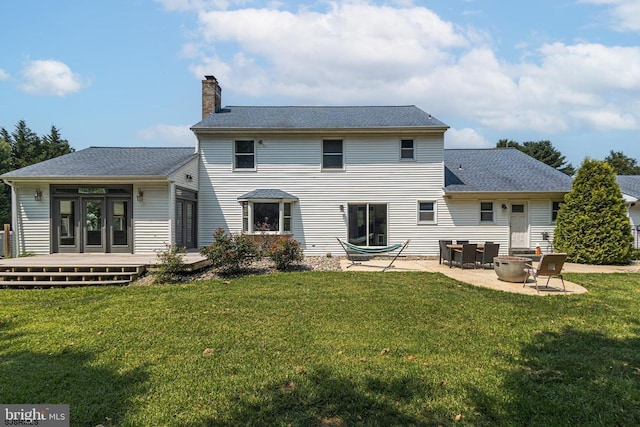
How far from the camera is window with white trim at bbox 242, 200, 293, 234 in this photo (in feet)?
49.2

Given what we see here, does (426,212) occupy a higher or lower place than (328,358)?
higher

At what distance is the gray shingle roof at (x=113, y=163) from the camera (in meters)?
13.1

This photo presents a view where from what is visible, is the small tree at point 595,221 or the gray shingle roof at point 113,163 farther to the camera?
the gray shingle roof at point 113,163

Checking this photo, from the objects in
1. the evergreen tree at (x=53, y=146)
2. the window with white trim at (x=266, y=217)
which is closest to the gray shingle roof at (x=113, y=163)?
the window with white trim at (x=266, y=217)

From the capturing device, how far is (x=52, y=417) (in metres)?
3.13

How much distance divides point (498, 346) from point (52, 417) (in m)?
4.92

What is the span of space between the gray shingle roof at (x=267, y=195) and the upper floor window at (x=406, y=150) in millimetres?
4898

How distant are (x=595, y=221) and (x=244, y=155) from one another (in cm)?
1356

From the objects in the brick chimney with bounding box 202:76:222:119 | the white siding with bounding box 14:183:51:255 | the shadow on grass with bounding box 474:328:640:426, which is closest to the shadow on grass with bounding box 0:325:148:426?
the shadow on grass with bounding box 474:328:640:426

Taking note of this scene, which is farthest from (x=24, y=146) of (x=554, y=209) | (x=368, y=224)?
(x=554, y=209)

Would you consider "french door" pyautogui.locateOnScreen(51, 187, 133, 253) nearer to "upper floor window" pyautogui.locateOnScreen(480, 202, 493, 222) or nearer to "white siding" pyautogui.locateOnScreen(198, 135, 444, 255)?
"white siding" pyautogui.locateOnScreen(198, 135, 444, 255)

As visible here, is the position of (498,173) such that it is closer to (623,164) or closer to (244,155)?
(244,155)

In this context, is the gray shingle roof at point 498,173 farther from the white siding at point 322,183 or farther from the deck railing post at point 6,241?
the deck railing post at point 6,241

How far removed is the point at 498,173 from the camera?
1666 cm
